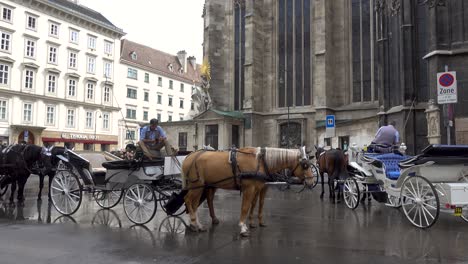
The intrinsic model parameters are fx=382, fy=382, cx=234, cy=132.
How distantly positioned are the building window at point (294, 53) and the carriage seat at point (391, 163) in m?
22.5

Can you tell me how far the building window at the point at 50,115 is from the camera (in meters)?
45.0

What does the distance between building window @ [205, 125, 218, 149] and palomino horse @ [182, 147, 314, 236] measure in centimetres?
2412

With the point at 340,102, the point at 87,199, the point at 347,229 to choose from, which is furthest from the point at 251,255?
the point at 340,102

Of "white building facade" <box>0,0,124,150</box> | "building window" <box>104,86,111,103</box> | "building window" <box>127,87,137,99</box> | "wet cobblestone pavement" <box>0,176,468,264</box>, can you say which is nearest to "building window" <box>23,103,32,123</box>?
"white building facade" <box>0,0,124,150</box>

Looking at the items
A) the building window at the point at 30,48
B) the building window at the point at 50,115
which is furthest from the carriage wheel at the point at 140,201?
the building window at the point at 30,48

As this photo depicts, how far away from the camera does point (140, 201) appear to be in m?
7.87

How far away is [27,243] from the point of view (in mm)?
6281

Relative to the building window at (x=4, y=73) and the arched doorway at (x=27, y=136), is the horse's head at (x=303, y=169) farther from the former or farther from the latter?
the building window at (x=4, y=73)

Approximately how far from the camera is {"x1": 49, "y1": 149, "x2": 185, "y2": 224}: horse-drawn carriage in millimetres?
7938

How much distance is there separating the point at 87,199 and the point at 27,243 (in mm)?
6268

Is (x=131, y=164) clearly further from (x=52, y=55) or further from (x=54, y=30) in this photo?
(x=54, y=30)

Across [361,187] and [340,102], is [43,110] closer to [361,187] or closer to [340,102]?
[340,102]

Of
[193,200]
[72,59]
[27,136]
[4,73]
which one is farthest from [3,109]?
[193,200]

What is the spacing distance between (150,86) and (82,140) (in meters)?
16.7
